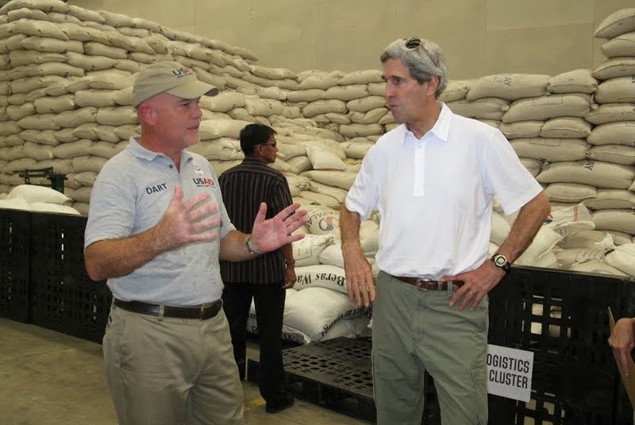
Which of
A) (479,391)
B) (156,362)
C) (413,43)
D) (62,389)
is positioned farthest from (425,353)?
(62,389)

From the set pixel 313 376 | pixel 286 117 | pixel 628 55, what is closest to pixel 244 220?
pixel 313 376

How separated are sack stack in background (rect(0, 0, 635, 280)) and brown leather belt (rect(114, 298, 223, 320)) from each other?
2.27 meters

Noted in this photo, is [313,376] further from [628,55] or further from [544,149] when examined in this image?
[628,55]

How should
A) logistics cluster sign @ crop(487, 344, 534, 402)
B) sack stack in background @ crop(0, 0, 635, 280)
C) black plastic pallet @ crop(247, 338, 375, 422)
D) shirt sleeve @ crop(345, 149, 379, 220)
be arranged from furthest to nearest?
sack stack in background @ crop(0, 0, 635, 280), black plastic pallet @ crop(247, 338, 375, 422), logistics cluster sign @ crop(487, 344, 534, 402), shirt sleeve @ crop(345, 149, 379, 220)

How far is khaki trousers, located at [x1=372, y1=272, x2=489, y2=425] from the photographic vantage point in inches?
72.6

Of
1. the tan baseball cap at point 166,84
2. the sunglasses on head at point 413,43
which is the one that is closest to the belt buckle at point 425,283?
the sunglasses on head at point 413,43

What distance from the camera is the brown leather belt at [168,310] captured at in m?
1.76

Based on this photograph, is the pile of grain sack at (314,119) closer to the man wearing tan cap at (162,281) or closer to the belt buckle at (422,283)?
the belt buckle at (422,283)

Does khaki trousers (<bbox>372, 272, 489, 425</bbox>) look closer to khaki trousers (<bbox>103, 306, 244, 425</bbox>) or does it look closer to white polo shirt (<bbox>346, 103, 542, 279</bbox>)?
white polo shirt (<bbox>346, 103, 542, 279</bbox>)

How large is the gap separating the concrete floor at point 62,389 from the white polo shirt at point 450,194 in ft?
4.74

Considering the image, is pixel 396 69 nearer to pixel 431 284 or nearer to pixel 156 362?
pixel 431 284

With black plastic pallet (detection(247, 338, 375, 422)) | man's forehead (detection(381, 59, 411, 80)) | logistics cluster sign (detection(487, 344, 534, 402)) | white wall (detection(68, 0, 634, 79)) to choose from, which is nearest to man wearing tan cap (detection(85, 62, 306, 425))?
man's forehead (detection(381, 59, 411, 80))

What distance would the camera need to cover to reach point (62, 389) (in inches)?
136

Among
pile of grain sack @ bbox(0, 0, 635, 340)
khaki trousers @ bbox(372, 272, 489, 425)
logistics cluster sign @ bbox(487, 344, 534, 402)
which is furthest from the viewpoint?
pile of grain sack @ bbox(0, 0, 635, 340)
